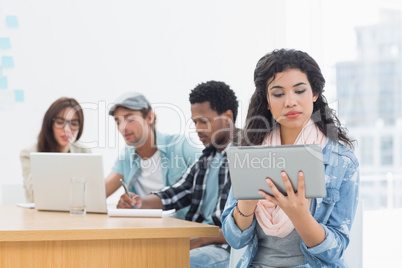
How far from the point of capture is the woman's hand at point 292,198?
4.50ft

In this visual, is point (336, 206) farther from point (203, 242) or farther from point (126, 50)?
point (126, 50)

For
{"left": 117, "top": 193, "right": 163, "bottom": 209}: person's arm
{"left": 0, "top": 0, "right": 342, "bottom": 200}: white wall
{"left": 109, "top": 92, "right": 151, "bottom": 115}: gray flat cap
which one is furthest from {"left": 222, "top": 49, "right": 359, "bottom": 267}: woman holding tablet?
{"left": 0, "top": 0, "right": 342, "bottom": 200}: white wall

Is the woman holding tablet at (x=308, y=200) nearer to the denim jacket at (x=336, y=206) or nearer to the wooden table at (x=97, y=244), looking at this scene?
the denim jacket at (x=336, y=206)

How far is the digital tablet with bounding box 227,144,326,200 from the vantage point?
136 cm

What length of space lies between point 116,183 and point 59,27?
1.44 metres

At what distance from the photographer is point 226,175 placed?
2307 mm

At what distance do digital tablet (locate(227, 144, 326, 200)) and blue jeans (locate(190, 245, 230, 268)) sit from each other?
2.71 feet

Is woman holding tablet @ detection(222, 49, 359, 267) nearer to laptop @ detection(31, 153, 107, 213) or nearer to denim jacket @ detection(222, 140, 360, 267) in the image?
denim jacket @ detection(222, 140, 360, 267)

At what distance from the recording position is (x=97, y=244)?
1.78 m

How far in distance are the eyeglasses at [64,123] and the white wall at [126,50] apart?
1.71 ft

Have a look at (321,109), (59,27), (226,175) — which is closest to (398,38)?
(59,27)

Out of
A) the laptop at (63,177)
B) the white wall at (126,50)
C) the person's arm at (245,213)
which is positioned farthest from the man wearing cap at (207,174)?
the white wall at (126,50)

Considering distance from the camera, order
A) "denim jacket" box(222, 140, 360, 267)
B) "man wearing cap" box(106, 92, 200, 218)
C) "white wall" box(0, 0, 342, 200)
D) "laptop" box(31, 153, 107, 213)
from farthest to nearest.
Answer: "white wall" box(0, 0, 342, 200) < "man wearing cap" box(106, 92, 200, 218) < "laptop" box(31, 153, 107, 213) < "denim jacket" box(222, 140, 360, 267)

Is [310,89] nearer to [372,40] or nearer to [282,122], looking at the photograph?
[282,122]
